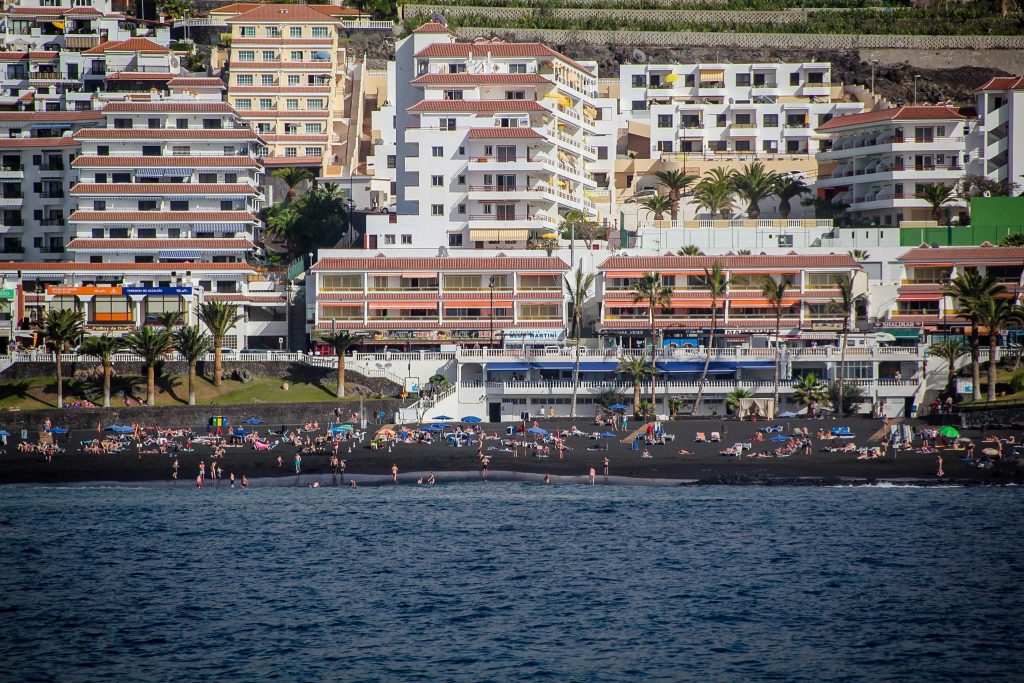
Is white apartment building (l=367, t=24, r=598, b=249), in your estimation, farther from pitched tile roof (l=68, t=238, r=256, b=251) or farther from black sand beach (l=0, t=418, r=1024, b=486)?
black sand beach (l=0, t=418, r=1024, b=486)

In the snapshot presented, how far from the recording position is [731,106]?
136m

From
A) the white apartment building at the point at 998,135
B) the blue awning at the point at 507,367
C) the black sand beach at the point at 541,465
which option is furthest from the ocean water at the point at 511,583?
the white apartment building at the point at 998,135

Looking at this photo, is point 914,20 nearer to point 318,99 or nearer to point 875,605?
point 318,99

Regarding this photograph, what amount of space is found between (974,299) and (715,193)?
33659 mm

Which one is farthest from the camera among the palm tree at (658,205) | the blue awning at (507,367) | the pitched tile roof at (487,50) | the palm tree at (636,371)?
the pitched tile roof at (487,50)

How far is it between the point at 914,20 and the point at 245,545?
384 feet

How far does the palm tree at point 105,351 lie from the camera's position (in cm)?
9075

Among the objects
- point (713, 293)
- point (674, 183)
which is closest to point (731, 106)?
point (674, 183)

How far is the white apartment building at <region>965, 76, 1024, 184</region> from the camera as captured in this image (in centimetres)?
12556

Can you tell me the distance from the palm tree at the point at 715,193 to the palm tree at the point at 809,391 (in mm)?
31129

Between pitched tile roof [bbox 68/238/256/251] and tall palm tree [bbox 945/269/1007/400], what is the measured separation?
177 feet

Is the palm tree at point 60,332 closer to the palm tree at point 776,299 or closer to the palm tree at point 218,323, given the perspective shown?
the palm tree at point 218,323

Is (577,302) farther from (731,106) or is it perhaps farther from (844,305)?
(731,106)

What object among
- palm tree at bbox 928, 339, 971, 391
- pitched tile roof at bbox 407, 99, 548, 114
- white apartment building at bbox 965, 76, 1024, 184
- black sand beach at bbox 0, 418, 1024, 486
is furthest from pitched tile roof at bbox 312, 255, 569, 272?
white apartment building at bbox 965, 76, 1024, 184
